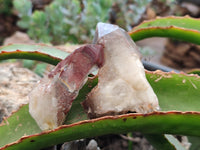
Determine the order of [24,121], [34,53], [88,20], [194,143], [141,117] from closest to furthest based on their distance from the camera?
[141,117]
[24,121]
[34,53]
[194,143]
[88,20]

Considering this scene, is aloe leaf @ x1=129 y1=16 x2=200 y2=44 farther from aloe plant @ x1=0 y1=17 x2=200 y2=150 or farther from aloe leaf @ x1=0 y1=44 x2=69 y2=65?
aloe leaf @ x1=0 y1=44 x2=69 y2=65

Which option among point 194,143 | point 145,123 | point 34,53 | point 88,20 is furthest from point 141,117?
point 88,20

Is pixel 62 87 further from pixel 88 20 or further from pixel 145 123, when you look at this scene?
pixel 88 20

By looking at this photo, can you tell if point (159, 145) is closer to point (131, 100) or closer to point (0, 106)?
point (131, 100)

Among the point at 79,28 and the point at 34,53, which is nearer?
the point at 34,53

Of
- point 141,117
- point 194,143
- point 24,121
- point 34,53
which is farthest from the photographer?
point 194,143

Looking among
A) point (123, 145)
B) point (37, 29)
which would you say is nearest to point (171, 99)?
point (123, 145)

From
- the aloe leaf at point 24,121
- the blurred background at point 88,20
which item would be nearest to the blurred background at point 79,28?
the blurred background at point 88,20

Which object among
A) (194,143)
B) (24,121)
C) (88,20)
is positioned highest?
(24,121)
